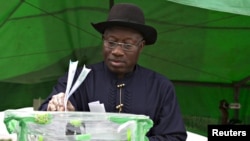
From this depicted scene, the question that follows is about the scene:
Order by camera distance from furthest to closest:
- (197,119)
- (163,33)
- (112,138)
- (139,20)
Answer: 1. (197,119)
2. (163,33)
3. (139,20)
4. (112,138)

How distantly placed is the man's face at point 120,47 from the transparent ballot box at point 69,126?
13.1 inches

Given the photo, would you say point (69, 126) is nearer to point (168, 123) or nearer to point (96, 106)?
point (96, 106)

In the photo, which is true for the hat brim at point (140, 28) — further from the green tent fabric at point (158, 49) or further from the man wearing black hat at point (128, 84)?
the green tent fabric at point (158, 49)

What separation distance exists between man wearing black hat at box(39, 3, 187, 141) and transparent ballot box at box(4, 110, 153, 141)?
261 millimetres

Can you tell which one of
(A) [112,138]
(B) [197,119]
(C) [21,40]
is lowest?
(A) [112,138]

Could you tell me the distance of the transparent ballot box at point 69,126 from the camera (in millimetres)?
1234

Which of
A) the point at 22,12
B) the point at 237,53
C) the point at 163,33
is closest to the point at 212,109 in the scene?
the point at 237,53

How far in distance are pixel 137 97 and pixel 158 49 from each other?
2.00 metres

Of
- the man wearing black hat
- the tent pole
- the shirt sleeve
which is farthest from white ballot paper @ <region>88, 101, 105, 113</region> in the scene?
the tent pole

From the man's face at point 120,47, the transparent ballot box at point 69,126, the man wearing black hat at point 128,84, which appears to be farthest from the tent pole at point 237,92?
the transparent ballot box at point 69,126

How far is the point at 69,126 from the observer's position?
1.24 metres

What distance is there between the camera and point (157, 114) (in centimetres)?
161

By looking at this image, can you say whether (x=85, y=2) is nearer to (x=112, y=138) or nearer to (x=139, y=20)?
(x=139, y=20)

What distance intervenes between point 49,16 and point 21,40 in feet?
0.86
